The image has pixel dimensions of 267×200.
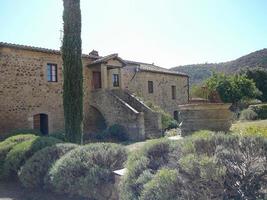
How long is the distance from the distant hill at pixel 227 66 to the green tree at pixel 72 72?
5086cm

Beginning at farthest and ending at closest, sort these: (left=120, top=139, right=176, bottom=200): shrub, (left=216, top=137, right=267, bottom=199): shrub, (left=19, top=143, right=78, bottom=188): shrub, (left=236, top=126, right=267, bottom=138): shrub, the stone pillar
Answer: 1. the stone pillar
2. (left=19, top=143, right=78, bottom=188): shrub
3. (left=236, top=126, right=267, bottom=138): shrub
4. (left=120, top=139, right=176, bottom=200): shrub
5. (left=216, top=137, right=267, bottom=199): shrub

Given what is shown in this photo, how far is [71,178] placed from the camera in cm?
561

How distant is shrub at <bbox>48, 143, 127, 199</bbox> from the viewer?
5223 mm

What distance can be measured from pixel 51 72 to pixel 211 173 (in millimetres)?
15537

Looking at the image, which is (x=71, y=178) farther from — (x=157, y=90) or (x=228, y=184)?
(x=157, y=90)

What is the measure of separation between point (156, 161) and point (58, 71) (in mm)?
14373

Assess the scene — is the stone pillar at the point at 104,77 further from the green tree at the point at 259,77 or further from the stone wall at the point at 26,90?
the green tree at the point at 259,77

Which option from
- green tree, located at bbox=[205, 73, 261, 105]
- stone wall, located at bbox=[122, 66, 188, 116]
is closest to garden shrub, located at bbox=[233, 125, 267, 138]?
stone wall, located at bbox=[122, 66, 188, 116]

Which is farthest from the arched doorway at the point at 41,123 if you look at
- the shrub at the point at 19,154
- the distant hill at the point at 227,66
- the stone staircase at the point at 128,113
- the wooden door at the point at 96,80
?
the distant hill at the point at 227,66

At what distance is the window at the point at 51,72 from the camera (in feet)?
56.1

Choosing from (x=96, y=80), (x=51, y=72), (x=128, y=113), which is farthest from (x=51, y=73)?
(x=128, y=113)

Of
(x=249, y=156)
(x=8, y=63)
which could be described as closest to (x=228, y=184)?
(x=249, y=156)

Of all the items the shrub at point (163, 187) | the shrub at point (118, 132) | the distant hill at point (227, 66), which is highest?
the distant hill at point (227, 66)

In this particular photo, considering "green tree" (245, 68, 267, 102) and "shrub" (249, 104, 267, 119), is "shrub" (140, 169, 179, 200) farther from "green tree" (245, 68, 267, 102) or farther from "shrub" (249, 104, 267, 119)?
"green tree" (245, 68, 267, 102)
